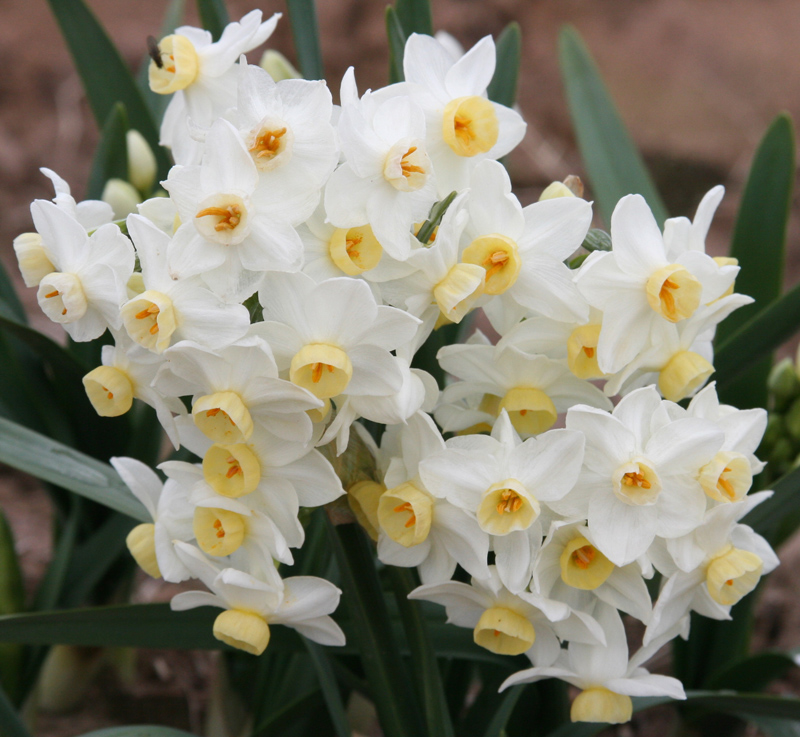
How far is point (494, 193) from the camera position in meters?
0.51

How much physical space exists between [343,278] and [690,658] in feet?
2.55

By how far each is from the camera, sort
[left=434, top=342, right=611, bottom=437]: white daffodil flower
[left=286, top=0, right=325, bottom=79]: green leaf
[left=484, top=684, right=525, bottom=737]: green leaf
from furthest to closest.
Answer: [left=286, top=0, right=325, bottom=79]: green leaf < [left=484, top=684, right=525, bottom=737]: green leaf < [left=434, top=342, right=611, bottom=437]: white daffodil flower

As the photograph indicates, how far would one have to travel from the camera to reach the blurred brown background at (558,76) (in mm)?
2170

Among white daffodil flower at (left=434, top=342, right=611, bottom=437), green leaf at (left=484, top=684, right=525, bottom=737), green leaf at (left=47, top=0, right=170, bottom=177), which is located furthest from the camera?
green leaf at (left=47, top=0, right=170, bottom=177)

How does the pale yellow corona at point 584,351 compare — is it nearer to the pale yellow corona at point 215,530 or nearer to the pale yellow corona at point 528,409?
the pale yellow corona at point 528,409

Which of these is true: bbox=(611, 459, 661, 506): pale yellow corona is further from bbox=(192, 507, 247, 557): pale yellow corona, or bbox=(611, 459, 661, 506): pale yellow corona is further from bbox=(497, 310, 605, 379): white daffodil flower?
bbox=(192, 507, 247, 557): pale yellow corona

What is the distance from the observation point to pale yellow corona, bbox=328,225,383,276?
19.4 inches

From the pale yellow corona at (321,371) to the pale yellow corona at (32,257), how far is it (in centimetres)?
22

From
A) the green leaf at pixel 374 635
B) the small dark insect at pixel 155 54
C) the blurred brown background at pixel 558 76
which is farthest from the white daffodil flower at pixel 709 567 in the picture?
the blurred brown background at pixel 558 76

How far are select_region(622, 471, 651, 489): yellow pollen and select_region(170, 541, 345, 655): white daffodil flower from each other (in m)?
0.22

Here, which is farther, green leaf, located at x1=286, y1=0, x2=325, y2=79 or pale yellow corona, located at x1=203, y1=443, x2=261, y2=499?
green leaf, located at x1=286, y1=0, x2=325, y2=79

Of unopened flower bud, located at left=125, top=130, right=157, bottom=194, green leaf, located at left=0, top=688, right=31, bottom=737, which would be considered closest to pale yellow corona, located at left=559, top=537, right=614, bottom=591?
green leaf, located at left=0, top=688, right=31, bottom=737

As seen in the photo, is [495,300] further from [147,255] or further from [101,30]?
[101,30]

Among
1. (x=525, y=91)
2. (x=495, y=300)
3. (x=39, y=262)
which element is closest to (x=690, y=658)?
(x=495, y=300)
